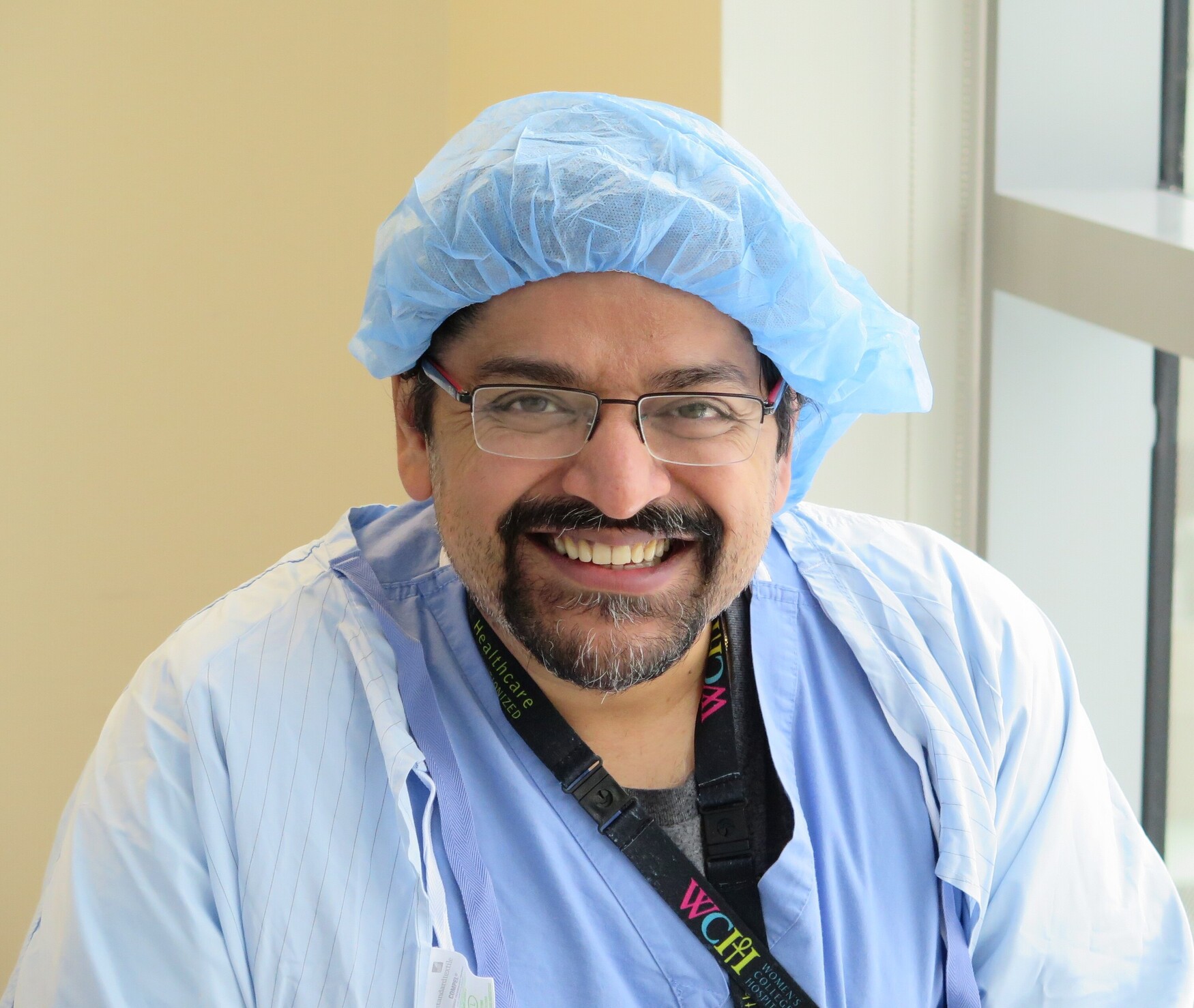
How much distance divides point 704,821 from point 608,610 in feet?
0.93

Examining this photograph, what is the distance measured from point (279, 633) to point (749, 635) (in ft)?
1.81

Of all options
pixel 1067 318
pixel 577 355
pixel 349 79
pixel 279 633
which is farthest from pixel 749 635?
pixel 349 79

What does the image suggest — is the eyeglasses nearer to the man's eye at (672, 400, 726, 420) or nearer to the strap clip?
the man's eye at (672, 400, 726, 420)

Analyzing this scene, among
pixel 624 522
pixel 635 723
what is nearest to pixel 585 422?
pixel 624 522

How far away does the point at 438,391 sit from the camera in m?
1.42

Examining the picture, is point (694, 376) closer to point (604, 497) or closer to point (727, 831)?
point (604, 497)

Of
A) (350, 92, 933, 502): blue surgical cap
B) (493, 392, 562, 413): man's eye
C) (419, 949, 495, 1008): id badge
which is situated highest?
(350, 92, 933, 502): blue surgical cap

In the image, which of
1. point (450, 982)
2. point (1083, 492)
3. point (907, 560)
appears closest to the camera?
point (450, 982)

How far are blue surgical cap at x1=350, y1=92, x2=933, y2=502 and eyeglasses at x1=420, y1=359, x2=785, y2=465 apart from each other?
10cm

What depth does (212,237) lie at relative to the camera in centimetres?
225

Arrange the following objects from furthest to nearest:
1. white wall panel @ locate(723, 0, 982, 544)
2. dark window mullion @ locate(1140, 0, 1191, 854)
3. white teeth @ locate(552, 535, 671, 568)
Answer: dark window mullion @ locate(1140, 0, 1191, 854) → white wall panel @ locate(723, 0, 982, 544) → white teeth @ locate(552, 535, 671, 568)

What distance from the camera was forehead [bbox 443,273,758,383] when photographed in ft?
4.26

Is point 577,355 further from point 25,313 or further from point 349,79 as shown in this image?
point 25,313

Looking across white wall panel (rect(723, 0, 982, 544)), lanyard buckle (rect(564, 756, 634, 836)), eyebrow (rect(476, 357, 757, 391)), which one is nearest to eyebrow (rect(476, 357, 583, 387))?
eyebrow (rect(476, 357, 757, 391))
